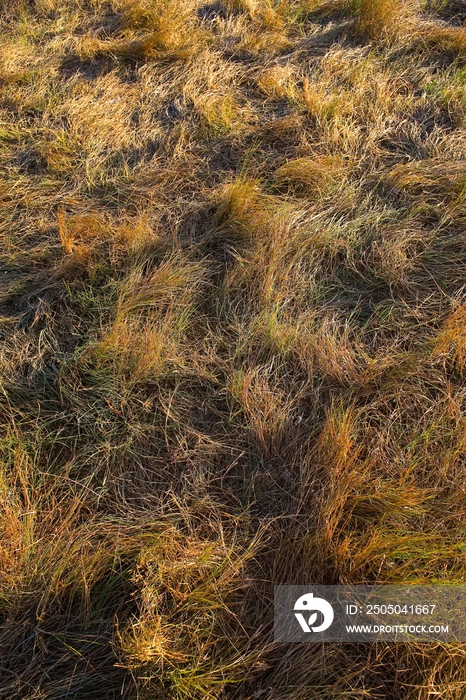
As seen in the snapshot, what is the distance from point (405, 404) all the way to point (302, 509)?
0.64m

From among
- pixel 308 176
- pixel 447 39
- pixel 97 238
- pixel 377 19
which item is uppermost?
pixel 377 19

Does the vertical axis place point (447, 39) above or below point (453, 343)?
above

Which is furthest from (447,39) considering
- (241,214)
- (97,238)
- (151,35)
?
(97,238)

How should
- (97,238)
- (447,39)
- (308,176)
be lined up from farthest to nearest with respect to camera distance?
(447,39) → (308,176) → (97,238)

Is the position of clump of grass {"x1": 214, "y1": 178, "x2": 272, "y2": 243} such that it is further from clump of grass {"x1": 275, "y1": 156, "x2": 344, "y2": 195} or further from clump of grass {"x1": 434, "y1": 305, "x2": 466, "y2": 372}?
clump of grass {"x1": 434, "y1": 305, "x2": 466, "y2": 372}

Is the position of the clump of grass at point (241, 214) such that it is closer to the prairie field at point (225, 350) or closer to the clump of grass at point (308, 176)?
the prairie field at point (225, 350)

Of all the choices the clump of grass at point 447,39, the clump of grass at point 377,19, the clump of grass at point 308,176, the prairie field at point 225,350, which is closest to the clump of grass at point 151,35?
the prairie field at point 225,350

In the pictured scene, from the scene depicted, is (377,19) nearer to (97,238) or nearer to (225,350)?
(97,238)

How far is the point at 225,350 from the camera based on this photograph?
2195 millimetres

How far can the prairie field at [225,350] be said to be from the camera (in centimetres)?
155

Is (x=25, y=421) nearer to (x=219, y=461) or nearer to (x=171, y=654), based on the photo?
(x=219, y=461)

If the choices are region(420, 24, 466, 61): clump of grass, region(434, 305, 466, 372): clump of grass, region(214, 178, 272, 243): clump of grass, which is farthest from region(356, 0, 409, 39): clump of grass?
region(434, 305, 466, 372): clump of grass

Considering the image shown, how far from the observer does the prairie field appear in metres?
1.55

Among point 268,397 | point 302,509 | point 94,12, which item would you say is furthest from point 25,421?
point 94,12
